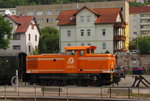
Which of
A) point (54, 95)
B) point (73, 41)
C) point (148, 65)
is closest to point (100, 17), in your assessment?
point (73, 41)

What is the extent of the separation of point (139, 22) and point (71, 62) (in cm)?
10675

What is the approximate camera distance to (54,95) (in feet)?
80.7

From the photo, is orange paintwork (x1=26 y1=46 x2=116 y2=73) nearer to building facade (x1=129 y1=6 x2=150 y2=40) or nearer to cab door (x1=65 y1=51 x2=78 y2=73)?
cab door (x1=65 y1=51 x2=78 y2=73)

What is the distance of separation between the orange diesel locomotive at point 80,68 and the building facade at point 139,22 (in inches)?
4062

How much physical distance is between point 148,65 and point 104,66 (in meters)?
28.0

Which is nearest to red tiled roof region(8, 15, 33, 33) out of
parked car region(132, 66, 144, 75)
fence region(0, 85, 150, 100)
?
parked car region(132, 66, 144, 75)

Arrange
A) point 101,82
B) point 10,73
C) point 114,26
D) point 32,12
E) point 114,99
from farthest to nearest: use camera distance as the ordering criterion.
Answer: point 32,12 → point 114,26 → point 10,73 → point 101,82 → point 114,99

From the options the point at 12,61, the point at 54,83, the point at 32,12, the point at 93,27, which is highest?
the point at 32,12

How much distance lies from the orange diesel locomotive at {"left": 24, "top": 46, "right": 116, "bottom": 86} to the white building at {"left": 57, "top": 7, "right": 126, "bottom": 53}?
32.8 meters

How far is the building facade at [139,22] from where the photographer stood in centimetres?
13438

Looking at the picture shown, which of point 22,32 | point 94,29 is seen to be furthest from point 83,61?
point 22,32

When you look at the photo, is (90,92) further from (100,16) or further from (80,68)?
(100,16)

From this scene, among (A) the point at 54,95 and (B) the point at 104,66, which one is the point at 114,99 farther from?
(B) the point at 104,66

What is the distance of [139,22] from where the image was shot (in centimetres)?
13588
